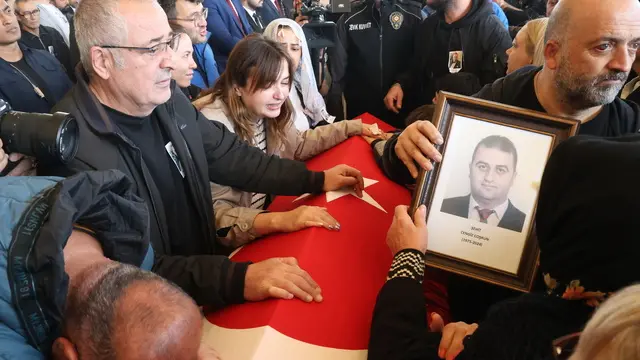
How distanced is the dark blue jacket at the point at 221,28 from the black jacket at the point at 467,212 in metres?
3.03

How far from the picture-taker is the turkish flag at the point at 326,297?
119cm

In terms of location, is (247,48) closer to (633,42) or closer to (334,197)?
(334,197)

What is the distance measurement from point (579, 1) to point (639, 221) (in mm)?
926

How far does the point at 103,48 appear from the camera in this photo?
1.46 m

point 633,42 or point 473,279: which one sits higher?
point 633,42

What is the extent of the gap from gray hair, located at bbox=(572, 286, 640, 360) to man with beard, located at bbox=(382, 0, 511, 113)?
7.76 ft

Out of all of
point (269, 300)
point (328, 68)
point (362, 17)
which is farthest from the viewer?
point (328, 68)

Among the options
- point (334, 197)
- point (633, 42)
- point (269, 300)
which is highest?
point (633, 42)

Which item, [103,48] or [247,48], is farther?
[247,48]

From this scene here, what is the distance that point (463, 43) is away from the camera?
311 cm

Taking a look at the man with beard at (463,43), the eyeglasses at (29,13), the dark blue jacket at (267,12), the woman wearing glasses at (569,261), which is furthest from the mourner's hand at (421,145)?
the dark blue jacket at (267,12)

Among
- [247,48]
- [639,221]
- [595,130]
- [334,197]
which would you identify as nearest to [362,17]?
[247,48]

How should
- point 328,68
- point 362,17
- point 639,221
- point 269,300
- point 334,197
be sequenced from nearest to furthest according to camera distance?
point 639,221, point 269,300, point 334,197, point 362,17, point 328,68

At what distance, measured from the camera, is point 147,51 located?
1494mm
